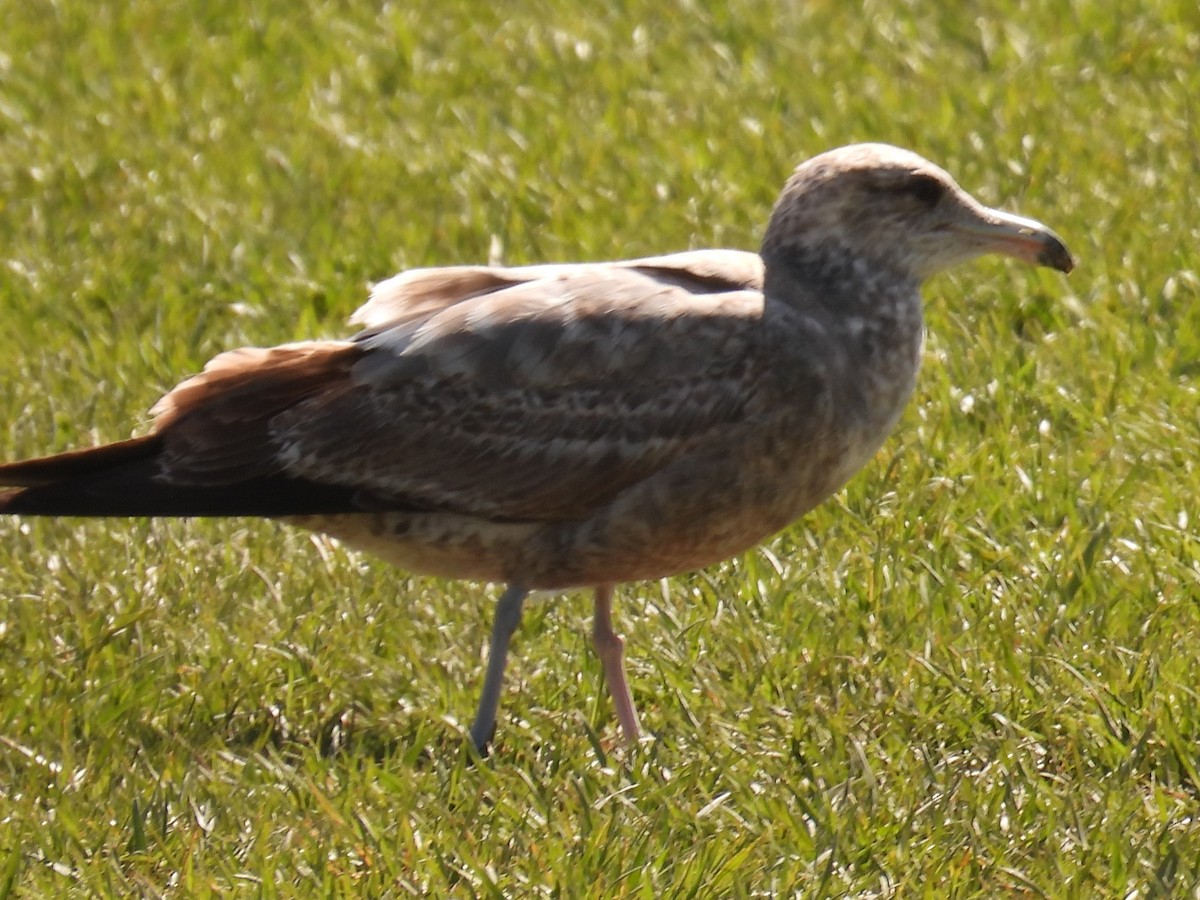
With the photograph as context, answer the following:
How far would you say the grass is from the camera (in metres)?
4.69

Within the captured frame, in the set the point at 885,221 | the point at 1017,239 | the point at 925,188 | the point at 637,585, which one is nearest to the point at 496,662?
the point at 637,585

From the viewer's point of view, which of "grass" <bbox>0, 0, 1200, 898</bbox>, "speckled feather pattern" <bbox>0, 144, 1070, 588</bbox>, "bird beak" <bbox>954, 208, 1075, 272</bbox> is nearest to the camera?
"grass" <bbox>0, 0, 1200, 898</bbox>

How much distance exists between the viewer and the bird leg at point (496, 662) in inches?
205

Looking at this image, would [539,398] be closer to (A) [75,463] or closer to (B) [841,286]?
(B) [841,286]

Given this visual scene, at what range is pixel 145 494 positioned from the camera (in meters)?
5.29

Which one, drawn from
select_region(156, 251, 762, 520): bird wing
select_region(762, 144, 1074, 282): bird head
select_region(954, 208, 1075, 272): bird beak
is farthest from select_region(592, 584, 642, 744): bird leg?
select_region(954, 208, 1075, 272): bird beak

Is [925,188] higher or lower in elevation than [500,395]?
higher

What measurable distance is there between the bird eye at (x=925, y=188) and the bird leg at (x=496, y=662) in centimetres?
135

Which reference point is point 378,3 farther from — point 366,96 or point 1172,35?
point 1172,35

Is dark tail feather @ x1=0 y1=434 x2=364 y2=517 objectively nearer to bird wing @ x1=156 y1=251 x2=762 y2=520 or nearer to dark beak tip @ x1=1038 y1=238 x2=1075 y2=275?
bird wing @ x1=156 y1=251 x2=762 y2=520

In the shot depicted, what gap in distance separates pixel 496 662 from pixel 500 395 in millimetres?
631

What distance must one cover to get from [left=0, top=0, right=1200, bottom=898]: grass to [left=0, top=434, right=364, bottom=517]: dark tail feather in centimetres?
50

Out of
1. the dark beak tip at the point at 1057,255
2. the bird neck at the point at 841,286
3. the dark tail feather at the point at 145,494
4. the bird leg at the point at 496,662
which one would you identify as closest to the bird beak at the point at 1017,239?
the dark beak tip at the point at 1057,255

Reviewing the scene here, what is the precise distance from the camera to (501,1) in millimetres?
10562
